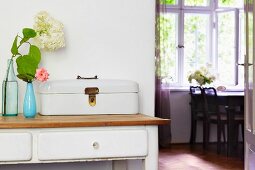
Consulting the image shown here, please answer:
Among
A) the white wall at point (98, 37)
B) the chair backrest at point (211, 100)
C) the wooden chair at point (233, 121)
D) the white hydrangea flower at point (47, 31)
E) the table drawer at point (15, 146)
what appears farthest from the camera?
the chair backrest at point (211, 100)

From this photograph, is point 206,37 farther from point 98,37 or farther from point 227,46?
point 98,37

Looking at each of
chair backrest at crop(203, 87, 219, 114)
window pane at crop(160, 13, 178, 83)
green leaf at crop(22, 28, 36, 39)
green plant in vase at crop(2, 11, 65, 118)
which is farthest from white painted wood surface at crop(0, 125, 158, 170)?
window pane at crop(160, 13, 178, 83)

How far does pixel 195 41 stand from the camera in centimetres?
710

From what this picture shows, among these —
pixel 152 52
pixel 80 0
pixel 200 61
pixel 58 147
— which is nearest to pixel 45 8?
pixel 80 0

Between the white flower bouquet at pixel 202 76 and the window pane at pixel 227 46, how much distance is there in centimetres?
53

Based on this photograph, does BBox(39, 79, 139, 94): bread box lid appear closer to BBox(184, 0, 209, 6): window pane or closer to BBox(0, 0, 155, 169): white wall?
BBox(0, 0, 155, 169): white wall

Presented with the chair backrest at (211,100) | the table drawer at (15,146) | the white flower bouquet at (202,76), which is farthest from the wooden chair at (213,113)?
the table drawer at (15,146)

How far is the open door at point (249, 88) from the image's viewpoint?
3.66 m

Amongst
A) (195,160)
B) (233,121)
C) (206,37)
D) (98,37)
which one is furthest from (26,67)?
(206,37)

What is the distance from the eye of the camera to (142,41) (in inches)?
94.1

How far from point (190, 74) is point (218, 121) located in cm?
91

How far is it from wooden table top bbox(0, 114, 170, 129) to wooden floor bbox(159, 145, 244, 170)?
3.06 metres

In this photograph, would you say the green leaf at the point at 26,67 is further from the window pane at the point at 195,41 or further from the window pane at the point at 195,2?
the window pane at the point at 195,2

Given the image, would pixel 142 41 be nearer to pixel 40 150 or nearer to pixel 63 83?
pixel 63 83
